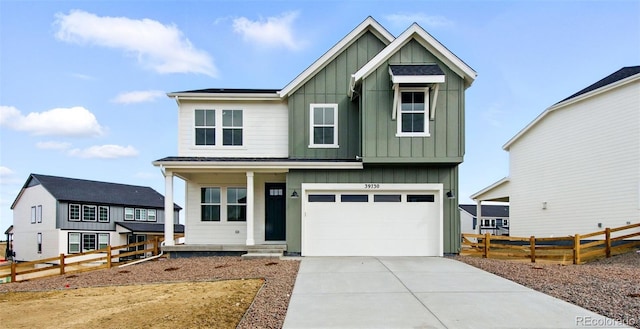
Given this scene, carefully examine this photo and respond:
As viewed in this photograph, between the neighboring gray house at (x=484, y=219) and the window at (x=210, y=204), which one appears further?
the neighboring gray house at (x=484, y=219)

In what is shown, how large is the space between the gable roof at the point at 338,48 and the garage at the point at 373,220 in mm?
3555

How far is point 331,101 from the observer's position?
15.3 m

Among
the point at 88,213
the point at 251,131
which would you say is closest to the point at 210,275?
the point at 251,131

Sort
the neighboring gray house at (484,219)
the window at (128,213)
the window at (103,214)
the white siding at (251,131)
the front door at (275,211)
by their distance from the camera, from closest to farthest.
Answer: the white siding at (251,131) → the front door at (275,211) → the window at (103,214) → the window at (128,213) → the neighboring gray house at (484,219)

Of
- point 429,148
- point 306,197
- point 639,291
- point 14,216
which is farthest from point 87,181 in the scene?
point 639,291

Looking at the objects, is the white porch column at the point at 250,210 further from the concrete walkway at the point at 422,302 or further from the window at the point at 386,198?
the window at the point at 386,198

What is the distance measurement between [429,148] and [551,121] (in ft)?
31.2

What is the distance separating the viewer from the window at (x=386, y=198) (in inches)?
569

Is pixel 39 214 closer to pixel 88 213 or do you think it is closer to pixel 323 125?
pixel 88 213

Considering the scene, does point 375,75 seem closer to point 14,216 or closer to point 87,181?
point 87,181

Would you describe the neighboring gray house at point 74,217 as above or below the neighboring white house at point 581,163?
below

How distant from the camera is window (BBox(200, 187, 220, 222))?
1587 centimetres

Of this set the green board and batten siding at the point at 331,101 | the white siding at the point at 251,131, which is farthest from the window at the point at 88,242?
the green board and batten siding at the point at 331,101

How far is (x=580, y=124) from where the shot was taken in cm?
1814
